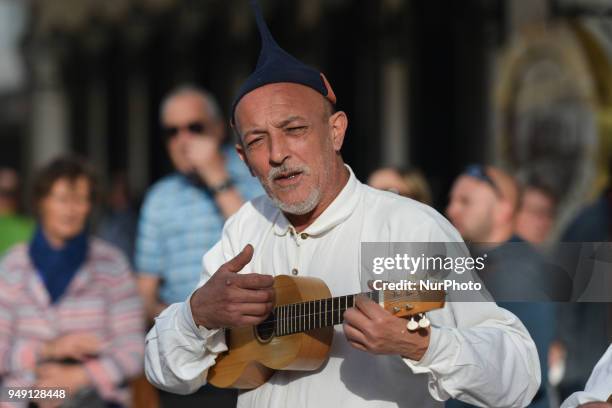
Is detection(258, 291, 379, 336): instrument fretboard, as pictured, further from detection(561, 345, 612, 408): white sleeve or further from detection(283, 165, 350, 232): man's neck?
detection(561, 345, 612, 408): white sleeve

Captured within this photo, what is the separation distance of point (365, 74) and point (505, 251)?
865cm

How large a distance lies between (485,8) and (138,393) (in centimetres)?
565

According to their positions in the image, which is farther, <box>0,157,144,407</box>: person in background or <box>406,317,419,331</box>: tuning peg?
<box>0,157,144,407</box>: person in background

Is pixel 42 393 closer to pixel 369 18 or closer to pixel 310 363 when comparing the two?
pixel 310 363

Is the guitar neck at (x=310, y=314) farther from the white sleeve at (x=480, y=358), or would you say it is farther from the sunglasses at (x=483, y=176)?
the sunglasses at (x=483, y=176)

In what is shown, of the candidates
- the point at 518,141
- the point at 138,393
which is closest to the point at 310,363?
the point at 138,393

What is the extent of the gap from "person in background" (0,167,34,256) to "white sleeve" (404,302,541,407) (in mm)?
4544

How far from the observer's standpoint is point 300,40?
13.7 metres

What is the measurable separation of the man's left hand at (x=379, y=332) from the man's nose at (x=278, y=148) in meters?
0.51

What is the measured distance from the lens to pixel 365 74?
1212 cm

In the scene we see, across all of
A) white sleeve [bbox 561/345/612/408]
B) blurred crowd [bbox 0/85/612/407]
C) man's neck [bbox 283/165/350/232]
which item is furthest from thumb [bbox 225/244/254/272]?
blurred crowd [bbox 0/85/612/407]

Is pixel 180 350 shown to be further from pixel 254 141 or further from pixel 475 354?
pixel 475 354

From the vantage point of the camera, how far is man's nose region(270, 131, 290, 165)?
120 inches

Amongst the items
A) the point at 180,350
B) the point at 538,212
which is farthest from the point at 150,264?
the point at 180,350
